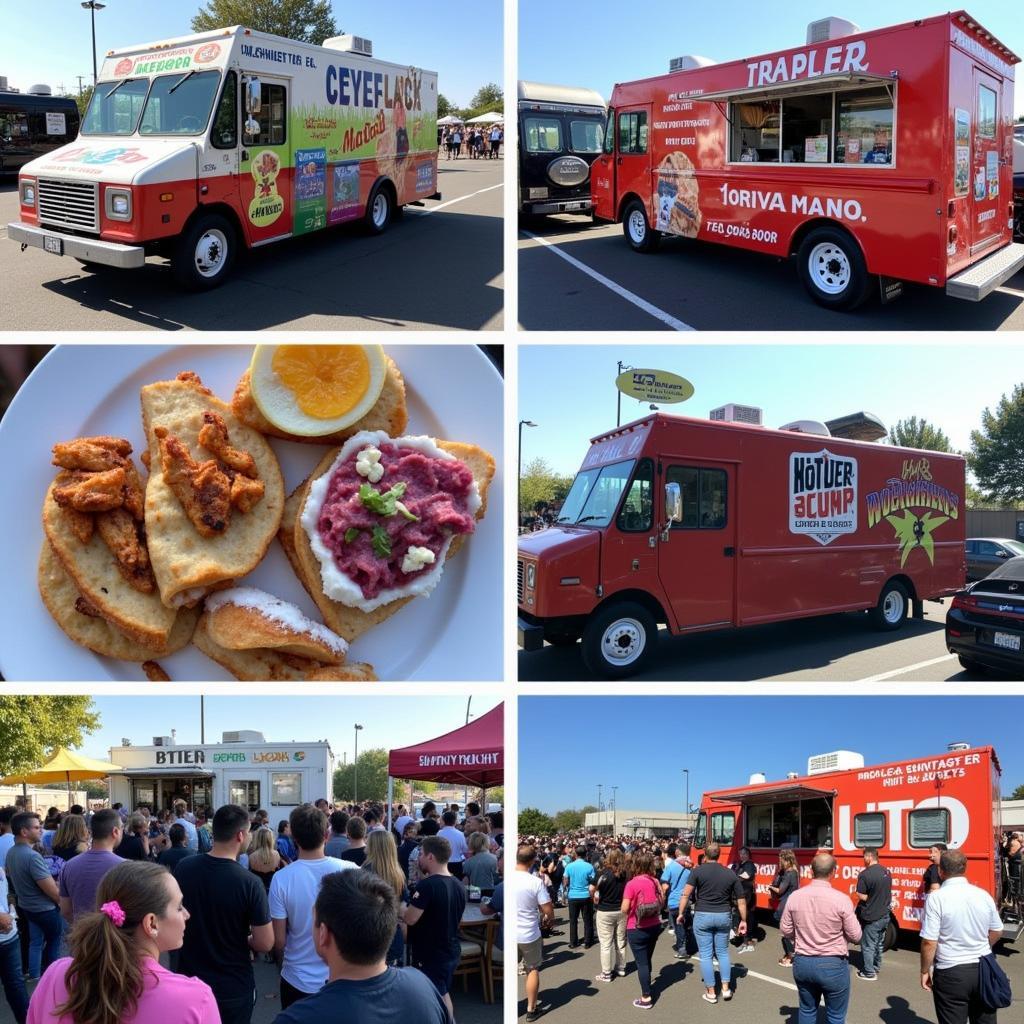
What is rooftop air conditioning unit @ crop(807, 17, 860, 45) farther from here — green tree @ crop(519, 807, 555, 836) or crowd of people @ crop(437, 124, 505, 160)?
crowd of people @ crop(437, 124, 505, 160)

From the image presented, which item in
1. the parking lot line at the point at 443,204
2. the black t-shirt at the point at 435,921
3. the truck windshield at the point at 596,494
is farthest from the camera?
the parking lot line at the point at 443,204

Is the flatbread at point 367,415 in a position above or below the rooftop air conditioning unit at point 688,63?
below

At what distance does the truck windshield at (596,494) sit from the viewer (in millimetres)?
6957

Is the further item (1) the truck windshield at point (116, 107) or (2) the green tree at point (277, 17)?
(2) the green tree at point (277, 17)

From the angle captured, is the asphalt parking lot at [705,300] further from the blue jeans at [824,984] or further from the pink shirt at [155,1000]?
the pink shirt at [155,1000]

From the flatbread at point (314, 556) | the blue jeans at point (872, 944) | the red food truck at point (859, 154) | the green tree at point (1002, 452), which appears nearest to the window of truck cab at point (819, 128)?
the red food truck at point (859, 154)

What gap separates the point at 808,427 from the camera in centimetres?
854

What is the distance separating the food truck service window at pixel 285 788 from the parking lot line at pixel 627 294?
7.72m

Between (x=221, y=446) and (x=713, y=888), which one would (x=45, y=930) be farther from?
(x=713, y=888)

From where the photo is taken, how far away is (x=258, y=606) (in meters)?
4.61

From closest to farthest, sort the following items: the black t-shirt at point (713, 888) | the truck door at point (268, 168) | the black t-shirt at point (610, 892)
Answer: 1. the black t-shirt at point (713, 888)
2. the black t-shirt at point (610, 892)
3. the truck door at point (268, 168)

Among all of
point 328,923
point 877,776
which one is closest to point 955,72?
point 877,776

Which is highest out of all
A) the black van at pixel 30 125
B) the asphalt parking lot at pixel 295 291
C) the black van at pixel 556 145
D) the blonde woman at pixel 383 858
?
the black van at pixel 30 125

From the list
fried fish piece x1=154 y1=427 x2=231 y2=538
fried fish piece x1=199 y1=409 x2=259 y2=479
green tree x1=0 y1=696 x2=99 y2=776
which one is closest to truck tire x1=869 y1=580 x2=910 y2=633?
fried fish piece x1=199 y1=409 x2=259 y2=479
